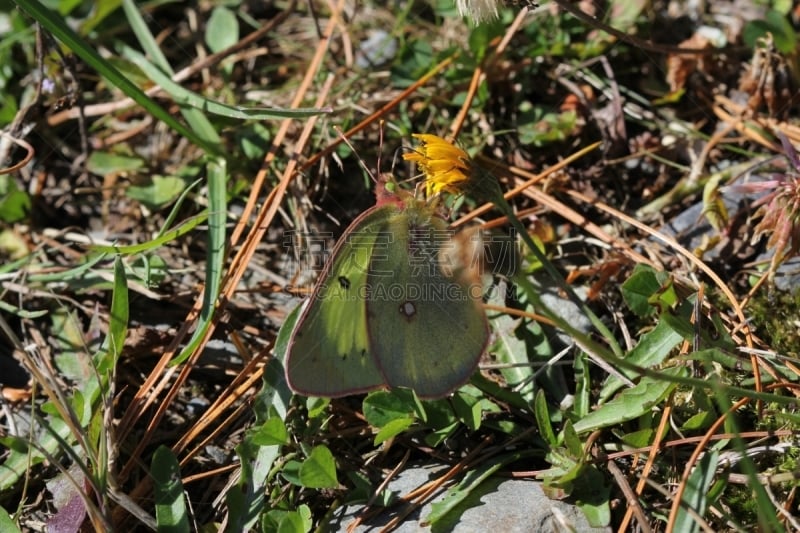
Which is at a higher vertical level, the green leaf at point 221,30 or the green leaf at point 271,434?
the green leaf at point 221,30

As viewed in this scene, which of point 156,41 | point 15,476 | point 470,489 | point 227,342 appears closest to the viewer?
point 470,489

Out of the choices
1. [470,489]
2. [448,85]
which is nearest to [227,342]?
[470,489]

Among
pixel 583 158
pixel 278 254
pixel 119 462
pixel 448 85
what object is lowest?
pixel 119 462

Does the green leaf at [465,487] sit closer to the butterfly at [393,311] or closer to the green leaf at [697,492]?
the butterfly at [393,311]

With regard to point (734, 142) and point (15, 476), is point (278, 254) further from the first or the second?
point (734, 142)

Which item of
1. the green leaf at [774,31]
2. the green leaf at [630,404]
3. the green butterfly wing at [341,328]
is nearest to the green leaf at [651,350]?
the green leaf at [630,404]
